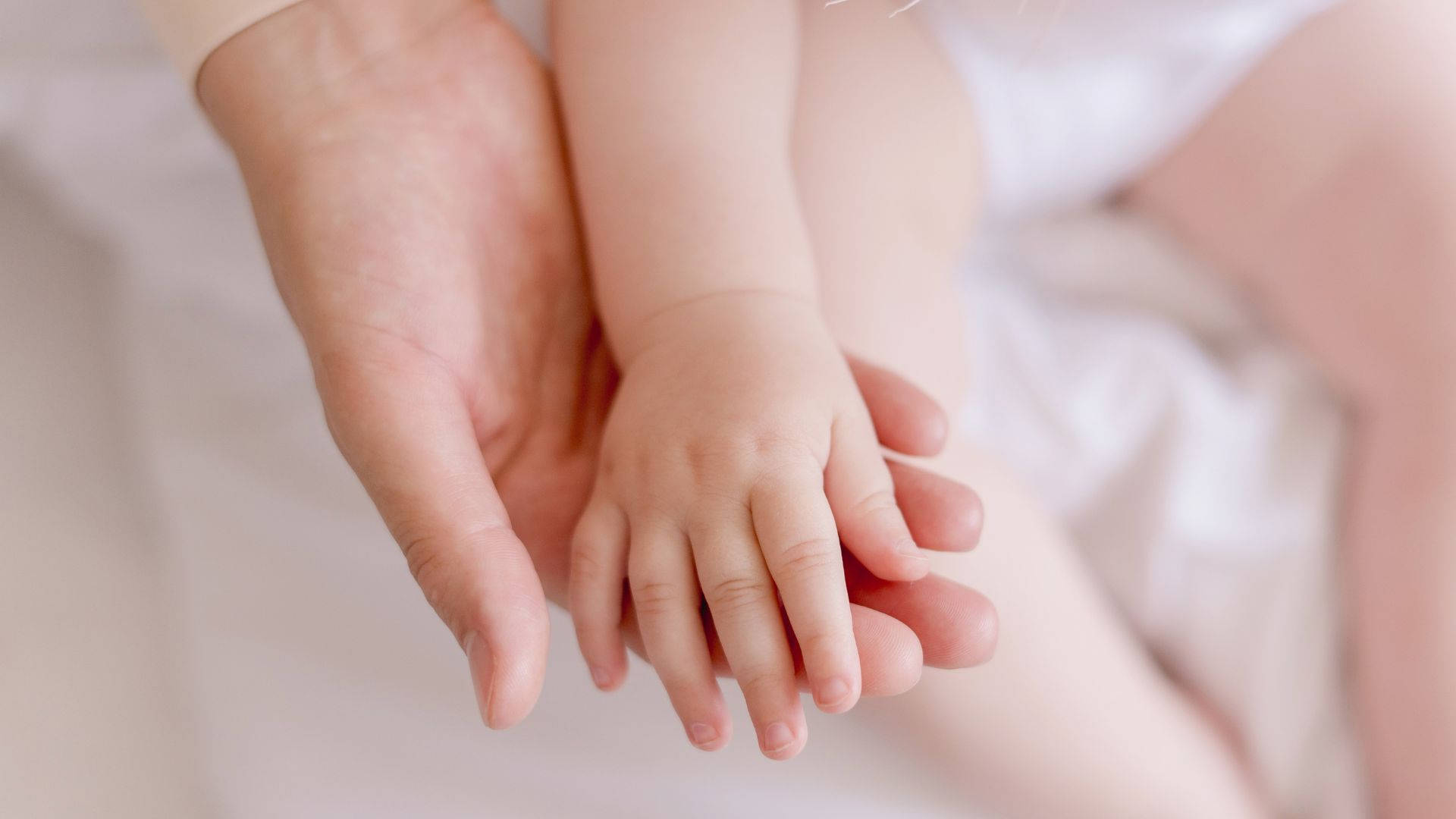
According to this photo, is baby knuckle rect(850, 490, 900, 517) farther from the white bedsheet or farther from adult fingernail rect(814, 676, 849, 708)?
the white bedsheet

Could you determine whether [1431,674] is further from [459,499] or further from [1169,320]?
[459,499]

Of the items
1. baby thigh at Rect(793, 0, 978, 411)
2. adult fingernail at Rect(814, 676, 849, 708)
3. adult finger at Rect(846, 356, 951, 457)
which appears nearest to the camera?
adult fingernail at Rect(814, 676, 849, 708)

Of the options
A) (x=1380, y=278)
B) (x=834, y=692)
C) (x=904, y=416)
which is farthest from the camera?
(x=1380, y=278)

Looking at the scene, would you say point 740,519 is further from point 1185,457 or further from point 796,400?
point 1185,457

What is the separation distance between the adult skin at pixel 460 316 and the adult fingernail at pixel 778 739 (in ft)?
0.13

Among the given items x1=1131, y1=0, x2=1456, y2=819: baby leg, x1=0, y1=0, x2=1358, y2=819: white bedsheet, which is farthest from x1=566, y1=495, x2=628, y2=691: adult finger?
x1=1131, y1=0, x2=1456, y2=819: baby leg

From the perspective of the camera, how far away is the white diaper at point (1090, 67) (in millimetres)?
762

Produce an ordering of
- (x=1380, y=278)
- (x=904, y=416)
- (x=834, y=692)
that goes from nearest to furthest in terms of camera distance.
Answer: (x=834, y=692) < (x=904, y=416) < (x=1380, y=278)

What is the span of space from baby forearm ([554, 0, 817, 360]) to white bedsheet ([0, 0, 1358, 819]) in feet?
0.82

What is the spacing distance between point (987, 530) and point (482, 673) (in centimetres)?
32

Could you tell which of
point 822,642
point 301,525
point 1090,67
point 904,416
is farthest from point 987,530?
point 301,525

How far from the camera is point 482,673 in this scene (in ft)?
1.56

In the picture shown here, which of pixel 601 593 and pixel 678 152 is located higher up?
pixel 678 152

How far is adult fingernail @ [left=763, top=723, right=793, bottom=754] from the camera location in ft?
1.58
